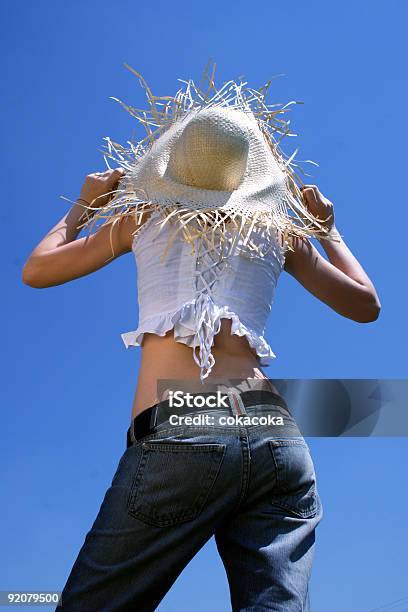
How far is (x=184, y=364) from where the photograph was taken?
5.91 feet

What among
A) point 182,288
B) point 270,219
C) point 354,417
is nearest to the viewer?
point 182,288

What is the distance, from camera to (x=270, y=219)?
2102 mm

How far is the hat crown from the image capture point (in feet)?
6.94

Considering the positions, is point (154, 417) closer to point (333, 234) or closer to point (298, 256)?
point (298, 256)

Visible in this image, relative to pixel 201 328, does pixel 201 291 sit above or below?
above

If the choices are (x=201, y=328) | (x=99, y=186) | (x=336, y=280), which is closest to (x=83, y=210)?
(x=99, y=186)

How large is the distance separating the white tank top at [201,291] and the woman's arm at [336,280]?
21 centimetres

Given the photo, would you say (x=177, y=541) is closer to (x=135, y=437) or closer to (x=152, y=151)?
(x=135, y=437)

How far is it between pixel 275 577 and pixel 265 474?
231 millimetres

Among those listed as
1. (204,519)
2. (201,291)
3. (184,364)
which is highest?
(201,291)

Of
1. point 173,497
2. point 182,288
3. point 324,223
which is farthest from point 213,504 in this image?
point 324,223

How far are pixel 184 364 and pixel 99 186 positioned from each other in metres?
0.75

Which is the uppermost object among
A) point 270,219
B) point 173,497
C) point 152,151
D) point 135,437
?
point 152,151

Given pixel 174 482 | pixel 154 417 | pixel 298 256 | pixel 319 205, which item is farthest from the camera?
pixel 319 205
